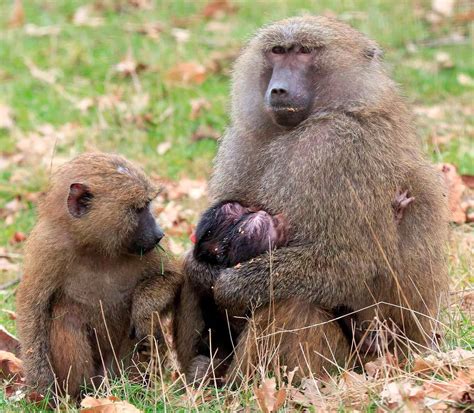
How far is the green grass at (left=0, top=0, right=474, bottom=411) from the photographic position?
805cm

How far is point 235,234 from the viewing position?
4.62 m

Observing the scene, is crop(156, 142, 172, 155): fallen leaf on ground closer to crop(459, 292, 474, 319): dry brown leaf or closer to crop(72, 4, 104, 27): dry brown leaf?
crop(72, 4, 104, 27): dry brown leaf

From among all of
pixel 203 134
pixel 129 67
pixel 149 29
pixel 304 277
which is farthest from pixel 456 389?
pixel 149 29

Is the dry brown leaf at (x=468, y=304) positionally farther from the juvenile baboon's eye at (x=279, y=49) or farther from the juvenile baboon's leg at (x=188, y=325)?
Answer: the juvenile baboon's eye at (x=279, y=49)

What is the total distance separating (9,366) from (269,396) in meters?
1.53

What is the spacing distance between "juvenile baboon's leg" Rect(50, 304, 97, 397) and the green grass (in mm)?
2407

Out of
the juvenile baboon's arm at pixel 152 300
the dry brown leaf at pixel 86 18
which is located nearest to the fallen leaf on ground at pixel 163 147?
the dry brown leaf at pixel 86 18

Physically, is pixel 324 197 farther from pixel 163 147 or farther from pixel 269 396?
pixel 163 147

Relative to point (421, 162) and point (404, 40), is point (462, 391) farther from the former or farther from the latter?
point (404, 40)

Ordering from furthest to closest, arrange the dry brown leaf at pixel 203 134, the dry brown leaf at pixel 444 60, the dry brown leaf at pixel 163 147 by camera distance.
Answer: the dry brown leaf at pixel 444 60
the dry brown leaf at pixel 203 134
the dry brown leaf at pixel 163 147

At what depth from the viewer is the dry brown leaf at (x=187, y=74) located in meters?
9.41

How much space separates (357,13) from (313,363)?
692cm

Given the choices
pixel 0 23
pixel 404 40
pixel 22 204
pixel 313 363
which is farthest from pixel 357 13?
pixel 313 363

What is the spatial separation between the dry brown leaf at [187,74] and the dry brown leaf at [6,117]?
1.47 meters
